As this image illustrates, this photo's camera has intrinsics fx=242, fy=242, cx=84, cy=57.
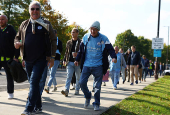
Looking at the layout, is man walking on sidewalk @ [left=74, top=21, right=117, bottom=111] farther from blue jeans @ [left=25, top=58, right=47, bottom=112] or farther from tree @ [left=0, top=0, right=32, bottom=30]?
tree @ [left=0, top=0, right=32, bottom=30]

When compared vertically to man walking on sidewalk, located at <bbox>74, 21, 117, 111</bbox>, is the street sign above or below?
above

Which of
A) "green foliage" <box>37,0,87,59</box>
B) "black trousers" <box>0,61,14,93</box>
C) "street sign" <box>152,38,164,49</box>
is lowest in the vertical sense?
"black trousers" <box>0,61,14,93</box>

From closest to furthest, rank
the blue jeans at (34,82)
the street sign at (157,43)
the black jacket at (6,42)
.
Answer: the blue jeans at (34,82), the black jacket at (6,42), the street sign at (157,43)

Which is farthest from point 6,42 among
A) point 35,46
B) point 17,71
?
point 35,46

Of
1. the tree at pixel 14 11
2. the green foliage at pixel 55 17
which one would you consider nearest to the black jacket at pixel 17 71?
the green foliage at pixel 55 17

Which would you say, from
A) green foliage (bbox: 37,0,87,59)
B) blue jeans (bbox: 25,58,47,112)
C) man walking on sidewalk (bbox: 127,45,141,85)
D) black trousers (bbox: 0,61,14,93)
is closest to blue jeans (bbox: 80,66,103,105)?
blue jeans (bbox: 25,58,47,112)

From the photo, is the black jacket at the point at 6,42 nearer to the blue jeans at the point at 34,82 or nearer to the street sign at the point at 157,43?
the blue jeans at the point at 34,82

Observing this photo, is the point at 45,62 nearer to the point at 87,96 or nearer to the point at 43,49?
the point at 43,49

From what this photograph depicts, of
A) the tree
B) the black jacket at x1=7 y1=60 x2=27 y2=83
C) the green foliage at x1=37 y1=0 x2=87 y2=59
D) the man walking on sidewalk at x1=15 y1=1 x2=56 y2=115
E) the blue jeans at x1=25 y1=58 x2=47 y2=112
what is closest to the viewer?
the blue jeans at x1=25 y1=58 x2=47 y2=112

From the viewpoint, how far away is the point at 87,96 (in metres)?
5.53

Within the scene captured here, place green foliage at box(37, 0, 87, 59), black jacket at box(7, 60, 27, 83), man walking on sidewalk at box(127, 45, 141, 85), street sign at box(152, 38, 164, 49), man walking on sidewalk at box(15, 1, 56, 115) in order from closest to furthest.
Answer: man walking on sidewalk at box(15, 1, 56, 115), black jacket at box(7, 60, 27, 83), man walking on sidewalk at box(127, 45, 141, 85), street sign at box(152, 38, 164, 49), green foliage at box(37, 0, 87, 59)

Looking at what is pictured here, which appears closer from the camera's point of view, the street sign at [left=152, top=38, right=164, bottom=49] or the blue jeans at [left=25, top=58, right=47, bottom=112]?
the blue jeans at [left=25, top=58, right=47, bottom=112]

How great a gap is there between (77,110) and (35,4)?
230 centimetres

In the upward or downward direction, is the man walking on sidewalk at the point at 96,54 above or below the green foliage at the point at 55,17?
below
